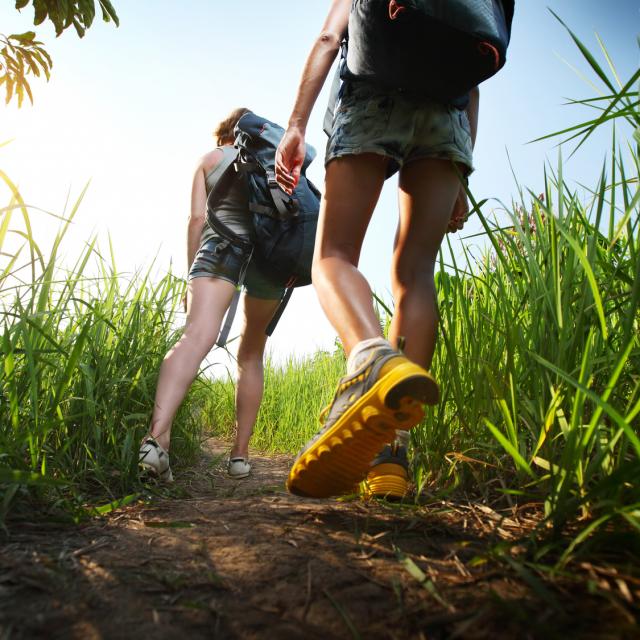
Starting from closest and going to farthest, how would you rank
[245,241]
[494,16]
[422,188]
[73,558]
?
[73,558] → [494,16] → [422,188] → [245,241]

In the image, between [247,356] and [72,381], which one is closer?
[72,381]

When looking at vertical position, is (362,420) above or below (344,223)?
below

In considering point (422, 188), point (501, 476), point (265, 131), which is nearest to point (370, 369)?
point (501, 476)

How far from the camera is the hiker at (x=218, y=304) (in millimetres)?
1744

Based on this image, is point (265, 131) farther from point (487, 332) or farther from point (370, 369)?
point (370, 369)

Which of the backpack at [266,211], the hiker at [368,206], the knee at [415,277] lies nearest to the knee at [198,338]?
the backpack at [266,211]

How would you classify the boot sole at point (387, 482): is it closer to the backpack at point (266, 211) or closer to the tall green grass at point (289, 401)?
the backpack at point (266, 211)

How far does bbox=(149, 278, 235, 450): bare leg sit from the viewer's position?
5.41 ft

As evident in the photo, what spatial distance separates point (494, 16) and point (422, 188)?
0.41 m

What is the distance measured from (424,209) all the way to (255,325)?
1181mm

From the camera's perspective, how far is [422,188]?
1296mm

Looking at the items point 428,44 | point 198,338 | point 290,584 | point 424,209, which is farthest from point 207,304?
point 290,584

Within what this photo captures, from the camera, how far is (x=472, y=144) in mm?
1444

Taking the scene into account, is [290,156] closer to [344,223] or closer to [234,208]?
[344,223]
